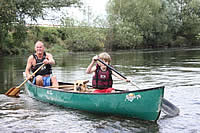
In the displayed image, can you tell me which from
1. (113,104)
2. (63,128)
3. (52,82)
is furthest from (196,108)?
(52,82)

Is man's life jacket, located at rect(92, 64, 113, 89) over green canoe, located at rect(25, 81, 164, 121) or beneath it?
over

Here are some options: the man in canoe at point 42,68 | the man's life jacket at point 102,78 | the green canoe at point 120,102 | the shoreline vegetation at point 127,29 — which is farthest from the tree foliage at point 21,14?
the shoreline vegetation at point 127,29

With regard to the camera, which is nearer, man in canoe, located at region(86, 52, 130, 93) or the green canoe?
the green canoe

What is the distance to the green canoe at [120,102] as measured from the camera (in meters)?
5.57

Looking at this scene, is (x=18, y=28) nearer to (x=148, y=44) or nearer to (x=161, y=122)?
(x=161, y=122)

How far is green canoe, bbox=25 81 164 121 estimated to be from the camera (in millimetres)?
5574

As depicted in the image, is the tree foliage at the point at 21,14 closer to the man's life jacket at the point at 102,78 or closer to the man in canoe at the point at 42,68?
the man in canoe at the point at 42,68

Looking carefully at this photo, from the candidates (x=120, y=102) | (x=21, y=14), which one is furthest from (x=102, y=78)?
(x=21, y=14)

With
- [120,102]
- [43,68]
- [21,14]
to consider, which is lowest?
[120,102]

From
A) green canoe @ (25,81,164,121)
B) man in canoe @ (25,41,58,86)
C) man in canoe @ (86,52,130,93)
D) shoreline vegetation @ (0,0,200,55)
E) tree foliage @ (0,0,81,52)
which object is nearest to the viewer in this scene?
green canoe @ (25,81,164,121)

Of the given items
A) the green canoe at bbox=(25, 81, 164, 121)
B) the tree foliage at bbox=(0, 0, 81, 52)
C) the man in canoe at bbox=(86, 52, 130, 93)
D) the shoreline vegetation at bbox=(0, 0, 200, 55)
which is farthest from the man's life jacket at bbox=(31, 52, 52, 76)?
the shoreline vegetation at bbox=(0, 0, 200, 55)

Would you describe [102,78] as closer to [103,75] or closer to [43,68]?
[103,75]

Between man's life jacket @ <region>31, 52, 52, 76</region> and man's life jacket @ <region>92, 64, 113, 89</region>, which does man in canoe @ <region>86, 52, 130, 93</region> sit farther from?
man's life jacket @ <region>31, 52, 52, 76</region>

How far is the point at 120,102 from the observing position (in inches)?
233
